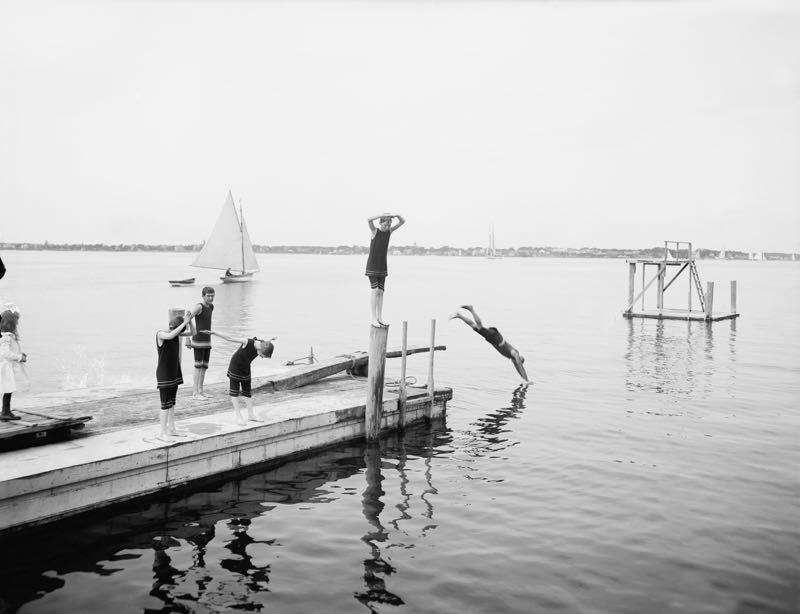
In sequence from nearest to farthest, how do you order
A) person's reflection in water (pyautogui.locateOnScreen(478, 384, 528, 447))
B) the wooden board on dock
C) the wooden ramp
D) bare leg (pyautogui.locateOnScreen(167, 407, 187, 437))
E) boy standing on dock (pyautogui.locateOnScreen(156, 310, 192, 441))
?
the wooden ramp
boy standing on dock (pyautogui.locateOnScreen(156, 310, 192, 441))
bare leg (pyautogui.locateOnScreen(167, 407, 187, 437))
the wooden board on dock
person's reflection in water (pyautogui.locateOnScreen(478, 384, 528, 447))

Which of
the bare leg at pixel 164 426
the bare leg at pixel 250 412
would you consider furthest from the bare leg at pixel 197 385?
→ the bare leg at pixel 164 426

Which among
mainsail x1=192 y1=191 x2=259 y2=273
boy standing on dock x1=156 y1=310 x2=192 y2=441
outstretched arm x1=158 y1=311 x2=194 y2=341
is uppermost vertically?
mainsail x1=192 y1=191 x2=259 y2=273

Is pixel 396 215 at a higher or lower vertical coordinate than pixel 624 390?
higher

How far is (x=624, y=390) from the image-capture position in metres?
20.6

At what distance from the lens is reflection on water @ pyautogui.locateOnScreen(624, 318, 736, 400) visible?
21406 mm

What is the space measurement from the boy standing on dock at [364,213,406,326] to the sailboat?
224ft

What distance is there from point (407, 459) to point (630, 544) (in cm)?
480

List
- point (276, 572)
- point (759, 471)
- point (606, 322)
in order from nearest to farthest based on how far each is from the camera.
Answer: point (276, 572), point (759, 471), point (606, 322)

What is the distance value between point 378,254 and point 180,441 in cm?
531

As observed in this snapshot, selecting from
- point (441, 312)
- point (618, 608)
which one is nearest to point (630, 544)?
point (618, 608)

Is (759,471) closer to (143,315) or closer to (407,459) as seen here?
(407,459)

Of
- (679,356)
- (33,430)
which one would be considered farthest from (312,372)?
(679,356)

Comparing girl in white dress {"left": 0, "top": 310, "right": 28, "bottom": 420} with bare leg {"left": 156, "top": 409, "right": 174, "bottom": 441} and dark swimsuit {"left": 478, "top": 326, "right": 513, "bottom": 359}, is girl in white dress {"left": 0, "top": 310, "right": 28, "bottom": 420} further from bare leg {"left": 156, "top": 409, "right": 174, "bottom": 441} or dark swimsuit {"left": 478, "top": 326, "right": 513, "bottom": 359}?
dark swimsuit {"left": 478, "top": 326, "right": 513, "bottom": 359}

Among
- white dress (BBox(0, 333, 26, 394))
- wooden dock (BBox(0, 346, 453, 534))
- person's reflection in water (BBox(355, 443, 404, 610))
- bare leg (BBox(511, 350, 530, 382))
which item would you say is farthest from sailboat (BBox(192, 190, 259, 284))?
white dress (BBox(0, 333, 26, 394))
